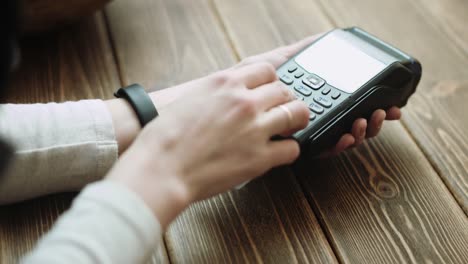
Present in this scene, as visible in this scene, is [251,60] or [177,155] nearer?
[177,155]

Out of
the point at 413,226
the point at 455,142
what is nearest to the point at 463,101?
the point at 455,142

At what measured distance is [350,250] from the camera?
1.43 feet

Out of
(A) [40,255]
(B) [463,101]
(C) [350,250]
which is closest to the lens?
(A) [40,255]

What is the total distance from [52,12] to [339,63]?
30 centimetres

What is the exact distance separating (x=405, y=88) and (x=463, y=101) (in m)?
0.11

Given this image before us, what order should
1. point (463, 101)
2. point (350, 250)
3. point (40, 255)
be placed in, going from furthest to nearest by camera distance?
point (463, 101) < point (350, 250) < point (40, 255)

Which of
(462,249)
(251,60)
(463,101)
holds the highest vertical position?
(251,60)

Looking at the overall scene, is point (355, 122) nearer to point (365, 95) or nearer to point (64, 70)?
point (365, 95)

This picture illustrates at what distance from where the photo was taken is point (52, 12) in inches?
21.9

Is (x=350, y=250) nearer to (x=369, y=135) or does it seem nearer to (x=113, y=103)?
(x=369, y=135)

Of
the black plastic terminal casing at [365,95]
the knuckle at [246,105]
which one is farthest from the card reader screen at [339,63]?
the knuckle at [246,105]

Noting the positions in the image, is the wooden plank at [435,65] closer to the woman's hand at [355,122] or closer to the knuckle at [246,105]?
the woman's hand at [355,122]

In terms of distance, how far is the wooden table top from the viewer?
438mm

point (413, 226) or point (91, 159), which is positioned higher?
point (91, 159)
